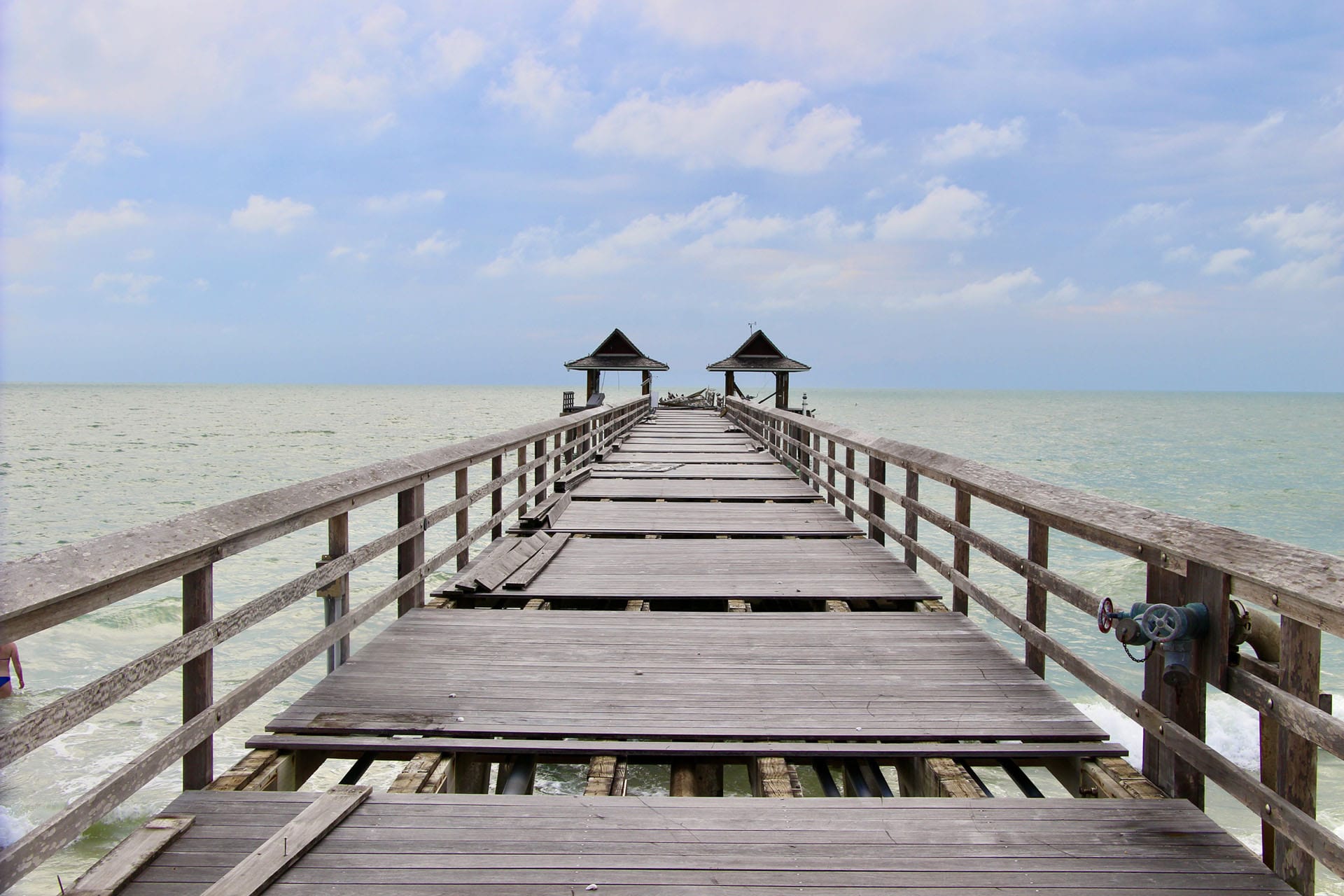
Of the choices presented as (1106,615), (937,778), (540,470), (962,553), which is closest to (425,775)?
(937,778)

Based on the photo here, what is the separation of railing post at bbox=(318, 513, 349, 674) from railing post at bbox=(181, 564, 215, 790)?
34.2 inches

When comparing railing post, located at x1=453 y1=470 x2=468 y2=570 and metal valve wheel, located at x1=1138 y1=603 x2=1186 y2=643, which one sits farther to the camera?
railing post, located at x1=453 y1=470 x2=468 y2=570

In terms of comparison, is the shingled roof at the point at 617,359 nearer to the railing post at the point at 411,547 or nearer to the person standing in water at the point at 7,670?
the person standing in water at the point at 7,670

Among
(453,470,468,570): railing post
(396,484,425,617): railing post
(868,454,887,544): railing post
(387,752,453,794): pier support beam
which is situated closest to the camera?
(387,752,453,794): pier support beam

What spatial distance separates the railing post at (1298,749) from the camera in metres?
2.00

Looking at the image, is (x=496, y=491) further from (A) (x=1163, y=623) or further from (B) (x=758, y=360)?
(B) (x=758, y=360)

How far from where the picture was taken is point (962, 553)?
4.60 m

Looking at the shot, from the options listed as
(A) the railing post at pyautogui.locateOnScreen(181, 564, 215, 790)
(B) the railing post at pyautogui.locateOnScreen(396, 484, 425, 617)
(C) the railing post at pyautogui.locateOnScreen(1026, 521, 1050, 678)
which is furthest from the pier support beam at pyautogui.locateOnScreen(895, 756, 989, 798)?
(B) the railing post at pyautogui.locateOnScreen(396, 484, 425, 617)

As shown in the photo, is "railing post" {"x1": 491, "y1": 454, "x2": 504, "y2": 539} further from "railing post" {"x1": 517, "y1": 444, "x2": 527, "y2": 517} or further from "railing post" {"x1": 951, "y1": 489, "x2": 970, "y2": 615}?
"railing post" {"x1": 951, "y1": 489, "x2": 970, "y2": 615}

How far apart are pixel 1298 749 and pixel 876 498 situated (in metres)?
4.59

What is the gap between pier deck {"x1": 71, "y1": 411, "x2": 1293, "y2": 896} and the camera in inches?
85.0

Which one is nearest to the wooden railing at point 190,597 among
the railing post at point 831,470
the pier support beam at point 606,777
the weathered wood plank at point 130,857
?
the weathered wood plank at point 130,857

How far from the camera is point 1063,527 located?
10.1ft

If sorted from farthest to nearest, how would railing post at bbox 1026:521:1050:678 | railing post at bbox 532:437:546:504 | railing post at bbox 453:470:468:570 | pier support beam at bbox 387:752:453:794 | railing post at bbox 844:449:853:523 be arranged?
railing post at bbox 532:437:546:504 → railing post at bbox 844:449:853:523 → railing post at bbox 453:470:468:570 → railing post at bbox 1026:521:1050:678 → pier support beam at bbox 387:752:453:794
